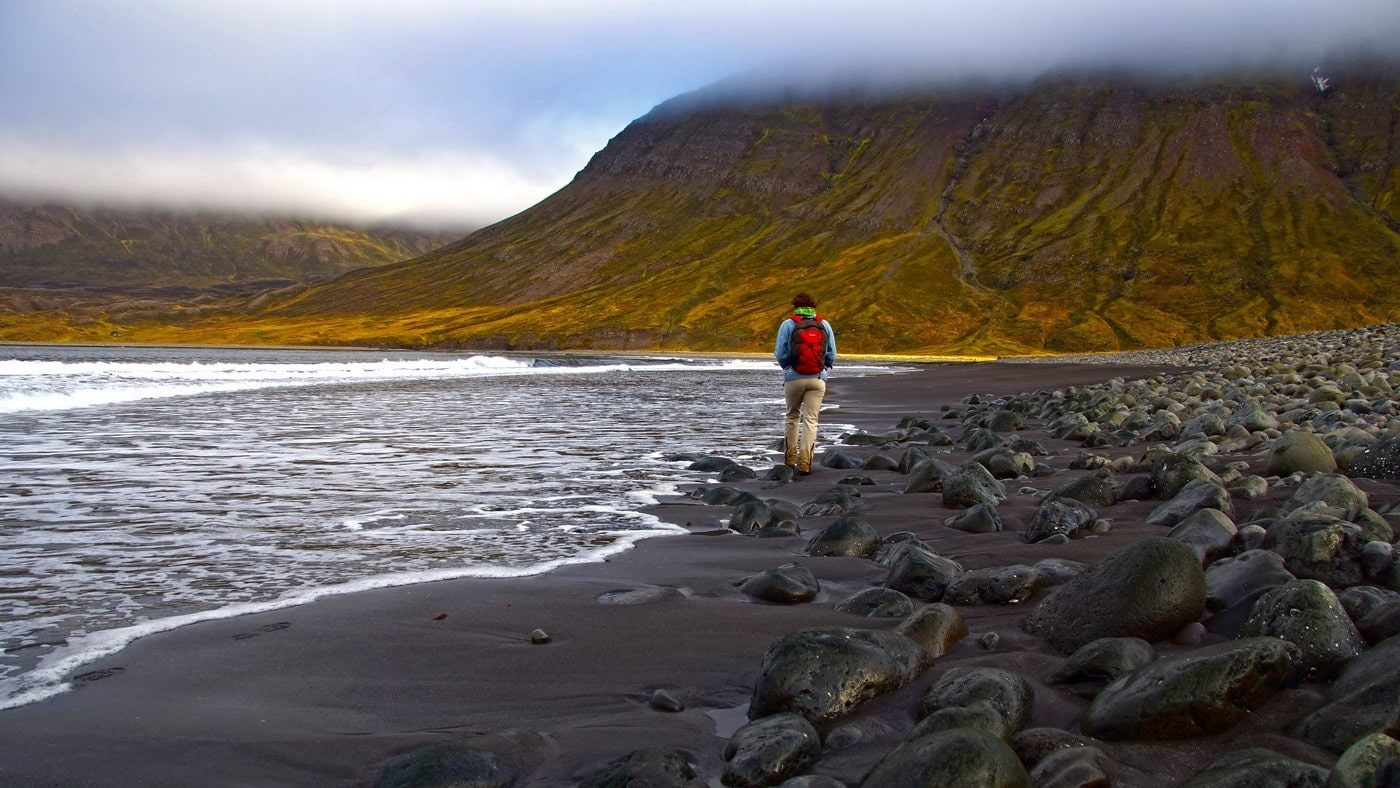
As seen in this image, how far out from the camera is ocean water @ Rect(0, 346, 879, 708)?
19.5 ft

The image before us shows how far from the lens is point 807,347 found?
13242 millimetres

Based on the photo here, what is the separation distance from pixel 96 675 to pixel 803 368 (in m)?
9.81

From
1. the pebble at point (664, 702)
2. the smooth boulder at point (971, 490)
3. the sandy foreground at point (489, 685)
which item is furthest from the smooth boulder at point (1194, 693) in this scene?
the smooth boulder at point (971, 490)

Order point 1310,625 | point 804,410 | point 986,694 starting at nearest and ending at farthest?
point 986,694 < point 1310,625 < point 804,410

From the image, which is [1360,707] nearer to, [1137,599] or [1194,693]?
[1194,693]

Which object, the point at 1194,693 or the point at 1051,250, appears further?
the point at 1051,250

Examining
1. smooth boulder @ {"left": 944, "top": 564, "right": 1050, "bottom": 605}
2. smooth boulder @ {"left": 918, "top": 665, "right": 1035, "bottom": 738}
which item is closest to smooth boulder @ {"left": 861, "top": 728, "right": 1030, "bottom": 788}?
smooth boulder @ {"left": 918, "top": 665, "right": 1035, "bottom": 738}

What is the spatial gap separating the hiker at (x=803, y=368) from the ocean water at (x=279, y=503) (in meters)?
1.32

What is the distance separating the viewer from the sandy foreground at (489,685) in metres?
3.65

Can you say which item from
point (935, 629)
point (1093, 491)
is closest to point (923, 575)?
point (935, 629)

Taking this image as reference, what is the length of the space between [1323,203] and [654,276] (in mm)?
109465

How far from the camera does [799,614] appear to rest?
571 cm

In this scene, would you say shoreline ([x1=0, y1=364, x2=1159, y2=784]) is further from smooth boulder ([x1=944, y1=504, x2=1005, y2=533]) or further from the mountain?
the mountain

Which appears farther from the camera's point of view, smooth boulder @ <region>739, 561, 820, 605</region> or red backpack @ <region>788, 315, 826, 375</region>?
red backpack @ <region>788, 315, 826, 375</region>
